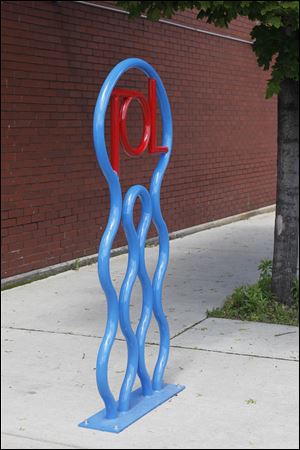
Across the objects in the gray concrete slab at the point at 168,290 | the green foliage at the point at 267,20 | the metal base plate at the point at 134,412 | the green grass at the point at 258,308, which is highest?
the green foliage at the point at 267,20

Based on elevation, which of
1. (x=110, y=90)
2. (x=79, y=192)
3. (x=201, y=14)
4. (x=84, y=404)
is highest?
(x=201, y=14)

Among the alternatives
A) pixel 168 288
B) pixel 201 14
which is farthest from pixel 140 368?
pixel 168 288

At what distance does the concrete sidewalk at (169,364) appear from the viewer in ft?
14.2

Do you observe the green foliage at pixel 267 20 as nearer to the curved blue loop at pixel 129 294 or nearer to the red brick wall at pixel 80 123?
the curved blue loop at pixel 129 294

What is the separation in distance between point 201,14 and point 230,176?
7.59 metres

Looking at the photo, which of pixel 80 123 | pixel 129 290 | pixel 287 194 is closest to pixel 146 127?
pixel 129 290

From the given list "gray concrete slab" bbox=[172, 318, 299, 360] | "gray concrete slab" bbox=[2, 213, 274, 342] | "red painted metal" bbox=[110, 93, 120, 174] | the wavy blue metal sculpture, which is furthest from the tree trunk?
"red painted metal" bbox=[110, 93, 120, 174]

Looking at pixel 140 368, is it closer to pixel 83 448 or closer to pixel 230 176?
pixel 83 448

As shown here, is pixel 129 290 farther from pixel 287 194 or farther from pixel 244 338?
pixel 287 194

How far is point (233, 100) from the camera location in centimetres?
1359

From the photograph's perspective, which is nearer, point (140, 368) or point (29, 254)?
point (140, 368)

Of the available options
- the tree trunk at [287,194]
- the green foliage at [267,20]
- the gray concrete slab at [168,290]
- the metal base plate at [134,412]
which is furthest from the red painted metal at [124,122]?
the tree trunk at [287,194]

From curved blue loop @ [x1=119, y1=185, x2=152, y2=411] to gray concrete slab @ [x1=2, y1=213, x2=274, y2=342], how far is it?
1.37 metres

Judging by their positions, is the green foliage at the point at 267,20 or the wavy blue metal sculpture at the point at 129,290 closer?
the wavy blue metal sculpture at the point at 129,290
